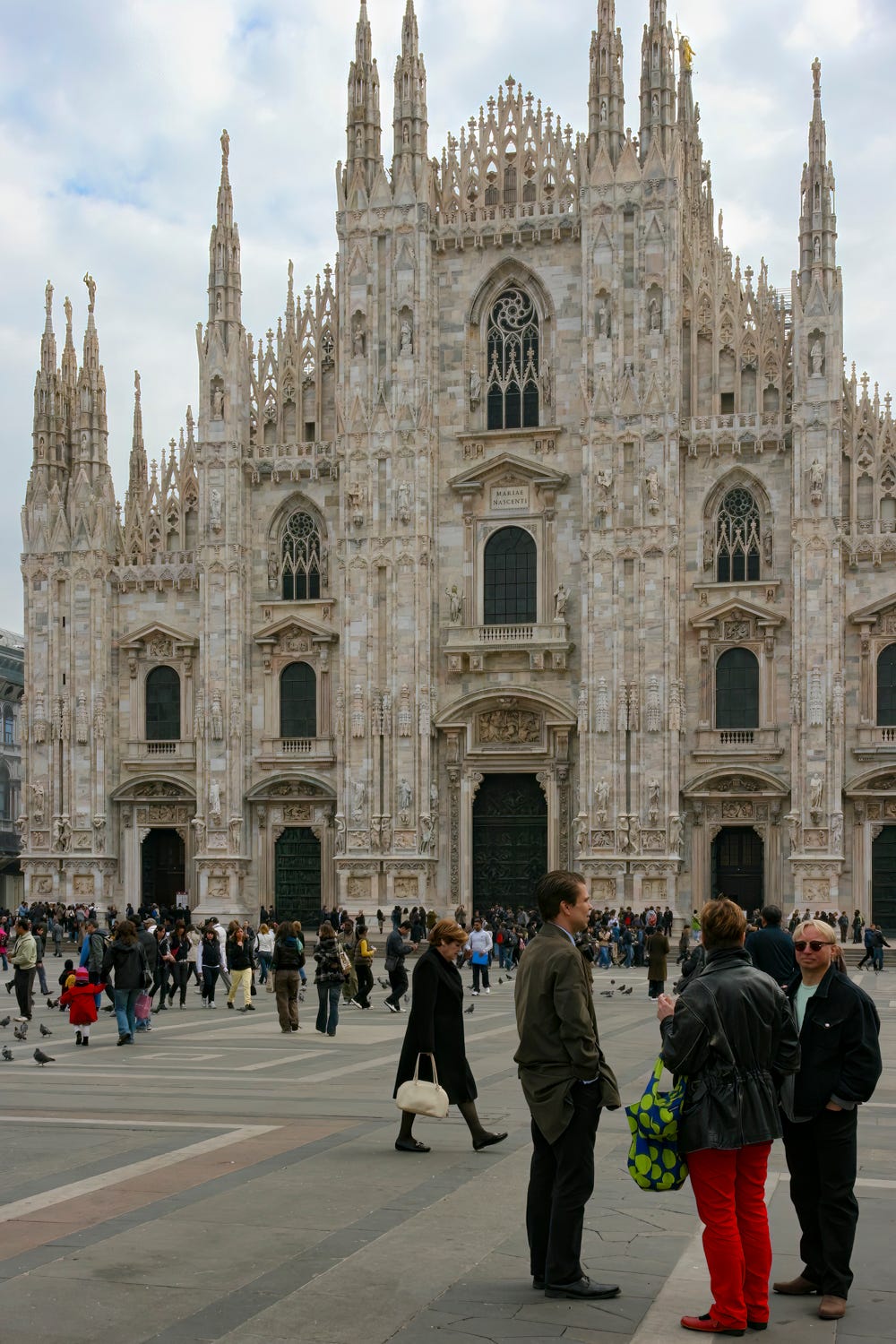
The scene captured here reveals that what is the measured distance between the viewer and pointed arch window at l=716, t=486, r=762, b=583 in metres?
42.0

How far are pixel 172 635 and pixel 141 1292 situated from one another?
129 feet

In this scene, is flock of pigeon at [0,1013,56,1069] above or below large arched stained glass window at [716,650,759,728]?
below

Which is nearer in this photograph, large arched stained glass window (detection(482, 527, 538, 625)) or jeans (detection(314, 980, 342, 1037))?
jeans (detection(314, 980, 342, 1037))

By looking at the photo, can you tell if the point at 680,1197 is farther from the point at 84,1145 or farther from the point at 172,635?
the point at 172,635

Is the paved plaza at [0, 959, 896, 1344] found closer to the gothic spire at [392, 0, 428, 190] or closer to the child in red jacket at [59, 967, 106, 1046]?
the child in red jacket at [59, 967, 106, 1046]

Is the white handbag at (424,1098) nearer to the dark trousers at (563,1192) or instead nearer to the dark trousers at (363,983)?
the dark trousers at (563,1192)

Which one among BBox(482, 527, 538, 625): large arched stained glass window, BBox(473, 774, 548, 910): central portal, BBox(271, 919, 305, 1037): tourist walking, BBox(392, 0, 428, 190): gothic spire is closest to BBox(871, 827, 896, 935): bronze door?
BBox(473, 774, 548, 910): central portal

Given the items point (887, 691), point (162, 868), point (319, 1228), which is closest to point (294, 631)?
point (162, 868)

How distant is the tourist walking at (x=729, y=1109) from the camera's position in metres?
6.76

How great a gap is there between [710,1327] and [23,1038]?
14.7 meters

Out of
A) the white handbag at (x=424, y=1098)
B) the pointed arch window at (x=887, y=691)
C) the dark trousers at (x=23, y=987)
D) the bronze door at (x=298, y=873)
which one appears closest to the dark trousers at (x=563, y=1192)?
the white handbag at (x=424, y=1098)

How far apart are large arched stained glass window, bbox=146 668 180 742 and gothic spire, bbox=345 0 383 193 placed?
14751 mm

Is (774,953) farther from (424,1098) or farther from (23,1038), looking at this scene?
(23,1038)

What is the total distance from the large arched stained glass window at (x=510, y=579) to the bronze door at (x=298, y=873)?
7.95m
